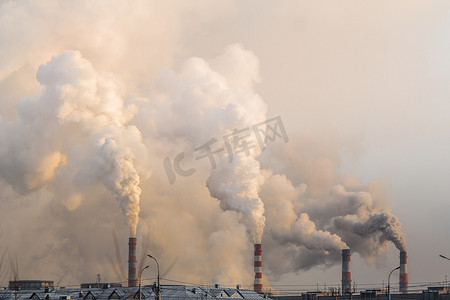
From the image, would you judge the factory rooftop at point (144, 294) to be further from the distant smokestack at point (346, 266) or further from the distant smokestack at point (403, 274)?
the distant smokestack at point (403, 274)

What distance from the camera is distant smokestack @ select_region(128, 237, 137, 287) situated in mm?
127500

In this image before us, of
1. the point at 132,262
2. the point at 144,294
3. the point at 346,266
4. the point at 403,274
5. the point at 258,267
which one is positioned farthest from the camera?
the point at 403,274

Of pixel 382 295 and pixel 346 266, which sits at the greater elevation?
pixel 346 266

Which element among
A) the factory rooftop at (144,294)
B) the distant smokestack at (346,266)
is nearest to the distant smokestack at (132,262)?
the factory rooftop at (144,294)

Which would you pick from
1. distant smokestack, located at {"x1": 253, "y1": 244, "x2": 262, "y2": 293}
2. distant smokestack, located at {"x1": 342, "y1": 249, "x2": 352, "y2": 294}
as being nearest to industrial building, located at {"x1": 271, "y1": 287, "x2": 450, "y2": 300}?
distant smokestack, located at {"x1": 342, "y1": 249, "x2": 352, "y2": 294}

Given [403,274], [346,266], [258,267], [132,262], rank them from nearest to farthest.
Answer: [132,262], [258,267], [346,266], [403,274]

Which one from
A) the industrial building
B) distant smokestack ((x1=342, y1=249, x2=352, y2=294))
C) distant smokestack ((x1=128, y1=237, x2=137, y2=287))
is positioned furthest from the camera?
distant smokestack ((x1=342, y1=249, x2=352, y2=294))

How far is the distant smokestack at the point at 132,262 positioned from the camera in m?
128

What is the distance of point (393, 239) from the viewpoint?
145250 mm

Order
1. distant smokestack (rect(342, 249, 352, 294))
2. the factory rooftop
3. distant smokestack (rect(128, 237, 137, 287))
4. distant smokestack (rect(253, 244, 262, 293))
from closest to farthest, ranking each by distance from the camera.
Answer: the factory rooftop, distant smokestack (rect(128, 237, 137, 287)), distant smokestack (rect(253, 244, 262, 293)), distant smokestack (rect(342, 249, 352, 294))

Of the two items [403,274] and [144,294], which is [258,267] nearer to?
[403,274]

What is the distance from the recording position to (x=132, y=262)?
129 metres

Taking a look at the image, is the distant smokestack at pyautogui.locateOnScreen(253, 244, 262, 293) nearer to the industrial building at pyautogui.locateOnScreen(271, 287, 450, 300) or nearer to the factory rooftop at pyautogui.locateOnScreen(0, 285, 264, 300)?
the industrial building at pyautogui.locateOnScreen(271, 287, 450, 300)

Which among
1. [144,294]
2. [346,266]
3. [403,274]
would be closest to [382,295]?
[346,266]
